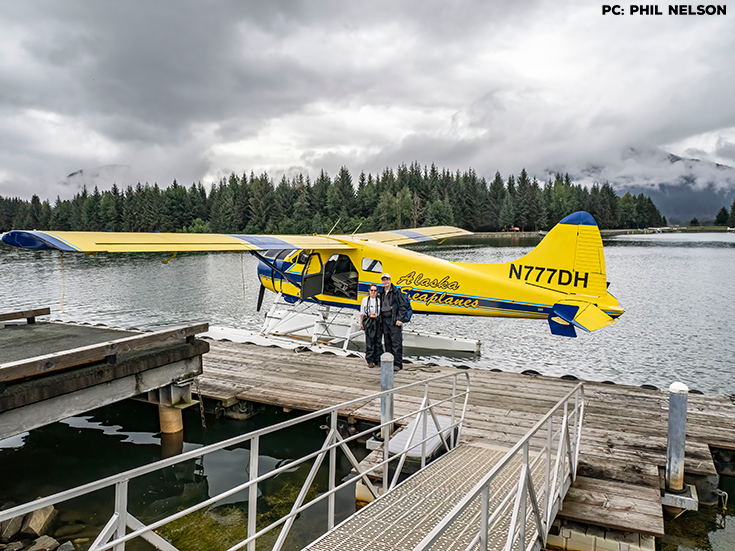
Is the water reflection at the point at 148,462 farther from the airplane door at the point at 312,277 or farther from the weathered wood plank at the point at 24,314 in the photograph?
the airplane door at the point at 312,277

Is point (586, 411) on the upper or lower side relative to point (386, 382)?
lower

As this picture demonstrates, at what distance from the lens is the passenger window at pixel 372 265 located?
10.3 meters

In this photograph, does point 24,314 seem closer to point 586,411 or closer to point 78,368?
point 78,368

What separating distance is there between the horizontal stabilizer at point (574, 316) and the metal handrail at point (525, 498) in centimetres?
422

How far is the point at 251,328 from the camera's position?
586 inches

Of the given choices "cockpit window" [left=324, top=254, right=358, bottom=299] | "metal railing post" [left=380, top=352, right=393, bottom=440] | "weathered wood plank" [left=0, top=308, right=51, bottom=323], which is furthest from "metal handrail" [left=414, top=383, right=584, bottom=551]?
"weathered wood plank" [left=0, top=308, right=51, bottom=323]

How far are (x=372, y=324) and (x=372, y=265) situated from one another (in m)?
2.38

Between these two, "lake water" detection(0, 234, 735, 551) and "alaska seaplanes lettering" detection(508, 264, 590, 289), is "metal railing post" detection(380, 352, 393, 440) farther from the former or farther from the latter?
"alaska seaplanes lettering" detection(508, 264, 590, 289)

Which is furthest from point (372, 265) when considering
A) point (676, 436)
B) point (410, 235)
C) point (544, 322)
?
point (544, 322)

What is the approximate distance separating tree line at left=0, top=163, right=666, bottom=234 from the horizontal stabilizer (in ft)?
226

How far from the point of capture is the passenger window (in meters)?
10.3

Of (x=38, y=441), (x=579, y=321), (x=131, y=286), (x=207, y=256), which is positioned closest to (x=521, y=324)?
(x=579, y=321)

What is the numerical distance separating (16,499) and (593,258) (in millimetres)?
9370

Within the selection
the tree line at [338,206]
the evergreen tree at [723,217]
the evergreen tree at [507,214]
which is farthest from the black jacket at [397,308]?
the evergreen tree at [723,217]
